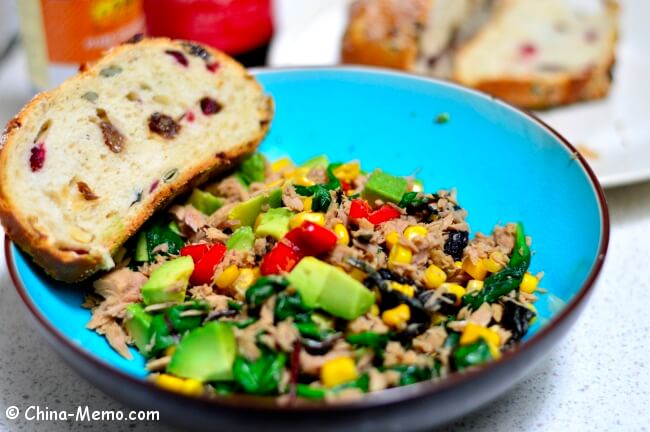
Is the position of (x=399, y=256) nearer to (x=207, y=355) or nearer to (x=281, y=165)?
(x=207, y=355)

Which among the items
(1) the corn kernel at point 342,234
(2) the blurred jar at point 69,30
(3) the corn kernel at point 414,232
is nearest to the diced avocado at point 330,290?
(1) the corn kernel at point 342,234

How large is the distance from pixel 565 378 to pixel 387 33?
1800mm

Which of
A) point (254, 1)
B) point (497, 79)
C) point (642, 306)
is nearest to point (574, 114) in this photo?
point (497, 79)

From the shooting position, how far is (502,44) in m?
3.54

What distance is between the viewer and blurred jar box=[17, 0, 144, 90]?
294 cm

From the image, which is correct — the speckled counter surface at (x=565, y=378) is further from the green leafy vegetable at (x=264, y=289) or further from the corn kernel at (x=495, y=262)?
the green leafy vegetable at (x=264, y=289)

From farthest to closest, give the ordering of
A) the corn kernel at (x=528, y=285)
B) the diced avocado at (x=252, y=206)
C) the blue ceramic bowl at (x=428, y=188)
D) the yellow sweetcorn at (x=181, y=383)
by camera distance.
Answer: the diced avocado at (x=252, y=206) < the corn kernel at (x=528, y=285) < the yellow sweetcorn at (x=181, y=383) < the blue ceramic bowl at (x=428, y=188)

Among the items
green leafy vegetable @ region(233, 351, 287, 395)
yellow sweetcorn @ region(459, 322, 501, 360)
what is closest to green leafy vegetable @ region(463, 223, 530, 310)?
yellow sweetcorn @ region(459, 322, 501, 360)

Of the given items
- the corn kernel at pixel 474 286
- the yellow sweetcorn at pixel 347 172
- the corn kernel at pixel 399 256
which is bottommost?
the corn kernel at pixel 474 286

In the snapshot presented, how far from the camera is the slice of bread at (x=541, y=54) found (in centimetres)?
324

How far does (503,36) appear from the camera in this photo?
3.59m

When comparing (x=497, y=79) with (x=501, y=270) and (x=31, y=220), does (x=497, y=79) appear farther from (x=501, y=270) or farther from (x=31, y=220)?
(x=31, y=220)

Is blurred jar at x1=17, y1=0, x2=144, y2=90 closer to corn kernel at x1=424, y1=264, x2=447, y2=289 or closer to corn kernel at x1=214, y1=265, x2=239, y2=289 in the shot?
corn kernel at x1=214, y1=265, x2=239, y2=289

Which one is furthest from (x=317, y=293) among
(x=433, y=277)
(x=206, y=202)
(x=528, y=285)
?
(x=206, y=202)
